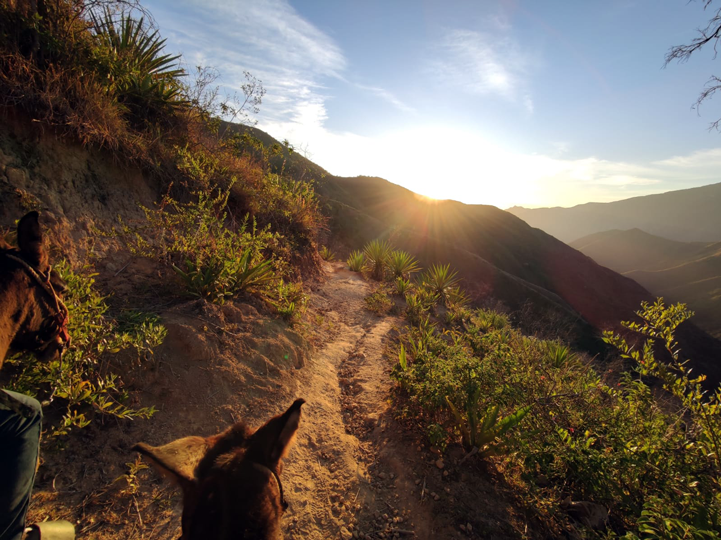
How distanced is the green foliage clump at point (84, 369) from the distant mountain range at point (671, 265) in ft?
164

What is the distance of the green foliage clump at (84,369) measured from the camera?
170cm

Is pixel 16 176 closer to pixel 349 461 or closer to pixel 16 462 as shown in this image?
pixel 16 462

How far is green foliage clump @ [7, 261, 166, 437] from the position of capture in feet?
5.59

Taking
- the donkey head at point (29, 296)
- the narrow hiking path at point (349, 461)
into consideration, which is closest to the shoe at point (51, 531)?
the donkey head at point (29, 296)

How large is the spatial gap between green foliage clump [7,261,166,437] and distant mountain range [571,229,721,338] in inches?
1968

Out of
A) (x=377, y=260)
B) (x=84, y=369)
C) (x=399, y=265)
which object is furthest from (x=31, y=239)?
(x=377, y=260)

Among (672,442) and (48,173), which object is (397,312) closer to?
(672,442)

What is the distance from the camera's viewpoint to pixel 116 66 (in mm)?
3918

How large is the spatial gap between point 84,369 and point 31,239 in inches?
51.8

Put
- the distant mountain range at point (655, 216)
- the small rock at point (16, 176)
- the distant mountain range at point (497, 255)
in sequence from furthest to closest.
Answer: the distant mountain range at point (655, 216), the distant mountain range at point (497, 255), the small rock at point (16, 176)

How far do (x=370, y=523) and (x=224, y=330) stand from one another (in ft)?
6.85

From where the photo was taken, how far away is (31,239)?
1.13 meters

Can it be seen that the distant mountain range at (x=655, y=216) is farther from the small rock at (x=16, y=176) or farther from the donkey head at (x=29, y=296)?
the donkey head at (x=29, y=296)

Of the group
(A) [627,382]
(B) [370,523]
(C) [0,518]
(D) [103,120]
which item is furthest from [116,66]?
→ (A) [627,382]
